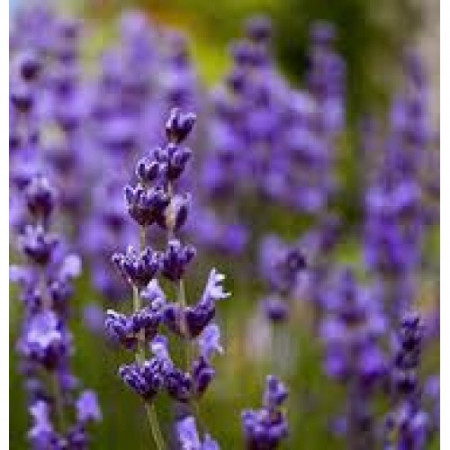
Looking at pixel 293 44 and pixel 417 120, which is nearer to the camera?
pixel 417 120

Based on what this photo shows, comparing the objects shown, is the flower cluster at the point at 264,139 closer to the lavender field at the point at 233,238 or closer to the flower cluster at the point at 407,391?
the lavender field at the point at 233,238

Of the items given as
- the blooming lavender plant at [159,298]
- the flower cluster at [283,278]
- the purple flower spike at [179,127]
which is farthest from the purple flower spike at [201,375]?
the flower cluster at [283,278]

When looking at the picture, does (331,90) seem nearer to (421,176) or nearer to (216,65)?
(421,176)

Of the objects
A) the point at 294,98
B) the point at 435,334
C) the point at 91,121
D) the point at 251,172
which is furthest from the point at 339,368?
the point at 91,121

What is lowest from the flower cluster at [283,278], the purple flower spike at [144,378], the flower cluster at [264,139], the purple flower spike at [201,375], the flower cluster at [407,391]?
the purple flower spike at [144,378]

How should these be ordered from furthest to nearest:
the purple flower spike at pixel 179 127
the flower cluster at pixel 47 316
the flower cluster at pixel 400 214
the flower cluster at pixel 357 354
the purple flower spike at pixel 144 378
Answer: the flower cluster at pixel 400 214
the flower cluster at pixel 357 354
the flower cluster at pixel 47 316
the purple flower spike at pixel 179 127
the purple flower spike at pixel 144 378

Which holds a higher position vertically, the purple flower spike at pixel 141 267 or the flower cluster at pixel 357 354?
the flower cluster at pixel 357 354

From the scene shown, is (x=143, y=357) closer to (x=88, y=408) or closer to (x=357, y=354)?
(x=88, y=408)
